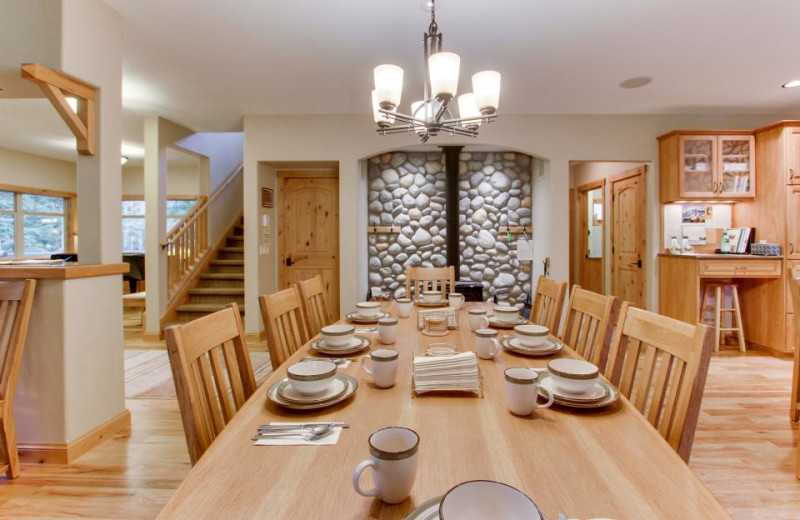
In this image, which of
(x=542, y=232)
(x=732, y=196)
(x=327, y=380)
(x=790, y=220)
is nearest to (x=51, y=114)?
(x=327, y=380)

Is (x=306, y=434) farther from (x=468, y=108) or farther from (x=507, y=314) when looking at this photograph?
(x=468, y=108)

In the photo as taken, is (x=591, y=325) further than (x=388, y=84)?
No

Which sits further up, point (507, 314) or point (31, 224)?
point (31, 224)

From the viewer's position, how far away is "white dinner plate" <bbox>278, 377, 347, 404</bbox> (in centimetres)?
102

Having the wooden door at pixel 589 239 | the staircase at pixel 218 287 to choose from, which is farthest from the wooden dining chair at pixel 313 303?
the wooden door at pixel 589 239

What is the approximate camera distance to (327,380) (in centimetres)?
105

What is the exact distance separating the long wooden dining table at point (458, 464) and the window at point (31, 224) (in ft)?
27.5

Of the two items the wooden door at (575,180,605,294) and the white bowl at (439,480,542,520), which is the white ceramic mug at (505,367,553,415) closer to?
the white bowl at (439,480,542,520)

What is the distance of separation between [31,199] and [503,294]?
8126 millimetres

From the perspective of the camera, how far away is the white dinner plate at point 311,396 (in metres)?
1.02

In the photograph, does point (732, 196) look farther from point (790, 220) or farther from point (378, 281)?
point (378, 281)

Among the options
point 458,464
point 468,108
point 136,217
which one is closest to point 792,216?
point 468,108

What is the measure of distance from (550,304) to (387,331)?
1063 mm

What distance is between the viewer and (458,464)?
760mm
